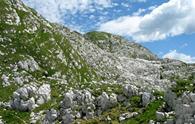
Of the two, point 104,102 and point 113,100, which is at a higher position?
point 113,100

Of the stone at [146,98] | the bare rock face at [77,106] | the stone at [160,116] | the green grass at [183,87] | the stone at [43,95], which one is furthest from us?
the stone at [43,95]

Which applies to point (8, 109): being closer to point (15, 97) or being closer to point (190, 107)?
point (15, 97)

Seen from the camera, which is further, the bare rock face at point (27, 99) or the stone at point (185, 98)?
the bare rock face at point (27, 99)

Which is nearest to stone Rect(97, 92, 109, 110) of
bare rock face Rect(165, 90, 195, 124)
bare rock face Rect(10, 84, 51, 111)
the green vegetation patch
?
bare rock face Rect(165, 90, 195, 124)

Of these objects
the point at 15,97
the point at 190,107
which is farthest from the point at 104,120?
the point at 15,97

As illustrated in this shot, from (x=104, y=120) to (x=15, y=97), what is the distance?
72.5 m

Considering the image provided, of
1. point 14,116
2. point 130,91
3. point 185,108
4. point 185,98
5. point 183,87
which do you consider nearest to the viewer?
point 185,108

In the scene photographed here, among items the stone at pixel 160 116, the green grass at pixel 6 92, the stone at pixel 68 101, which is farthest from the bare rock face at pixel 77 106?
the green grass at pixel 6 92

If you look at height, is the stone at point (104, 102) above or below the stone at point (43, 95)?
below

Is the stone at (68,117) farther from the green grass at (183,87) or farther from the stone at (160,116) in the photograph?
the green grass at (183,87)

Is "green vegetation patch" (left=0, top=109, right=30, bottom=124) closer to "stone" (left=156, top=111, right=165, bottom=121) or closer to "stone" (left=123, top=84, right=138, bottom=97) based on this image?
"stone" (left=123, top=84, right=138, bottom=97)

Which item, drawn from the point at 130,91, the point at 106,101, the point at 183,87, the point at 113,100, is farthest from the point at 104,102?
the point at 183,87

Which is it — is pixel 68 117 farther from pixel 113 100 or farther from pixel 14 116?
pixel 14 116

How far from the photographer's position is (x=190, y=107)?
60750 millimetres
